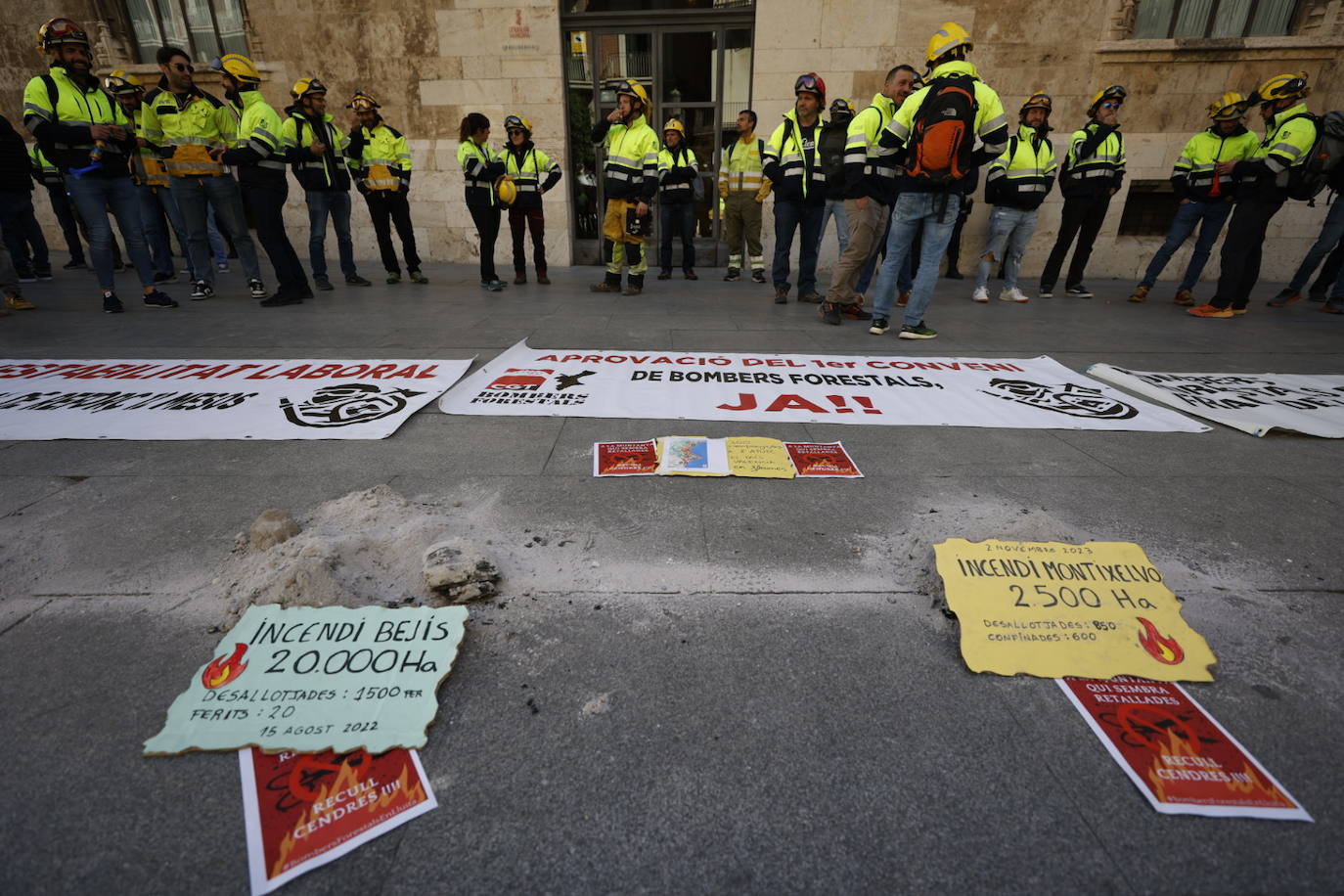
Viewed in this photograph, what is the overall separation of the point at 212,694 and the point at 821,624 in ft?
4.73

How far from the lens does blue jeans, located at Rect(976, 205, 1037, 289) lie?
690 centimetres

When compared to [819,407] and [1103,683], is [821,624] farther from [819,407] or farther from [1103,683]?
[819,407]

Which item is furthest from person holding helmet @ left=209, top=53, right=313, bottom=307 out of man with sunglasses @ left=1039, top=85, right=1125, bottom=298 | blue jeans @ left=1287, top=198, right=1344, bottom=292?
blue jeans @ left=1287, top=198, right=1344, bottom=292

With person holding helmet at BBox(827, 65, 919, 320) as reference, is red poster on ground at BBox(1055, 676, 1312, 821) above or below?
below

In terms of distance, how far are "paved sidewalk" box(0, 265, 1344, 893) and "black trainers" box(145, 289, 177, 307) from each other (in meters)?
4.06

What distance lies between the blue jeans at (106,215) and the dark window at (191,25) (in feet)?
21.3

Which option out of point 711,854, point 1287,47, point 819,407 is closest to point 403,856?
point 711,854

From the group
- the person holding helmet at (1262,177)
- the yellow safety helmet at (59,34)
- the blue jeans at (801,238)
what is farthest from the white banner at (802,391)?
the yellow safety helmet at (59,34)

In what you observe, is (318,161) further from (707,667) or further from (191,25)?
(707,667)

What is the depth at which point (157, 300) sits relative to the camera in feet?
19.4

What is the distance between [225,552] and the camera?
1.89 metres

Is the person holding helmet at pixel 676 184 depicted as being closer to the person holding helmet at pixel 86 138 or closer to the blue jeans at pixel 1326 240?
the person holding helmet at pixel 86 138

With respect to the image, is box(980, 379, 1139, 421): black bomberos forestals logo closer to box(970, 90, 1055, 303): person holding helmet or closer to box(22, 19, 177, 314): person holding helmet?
box(970, 90, 1055, 303): person holding helmet

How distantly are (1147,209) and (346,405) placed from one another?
39.8 feet
